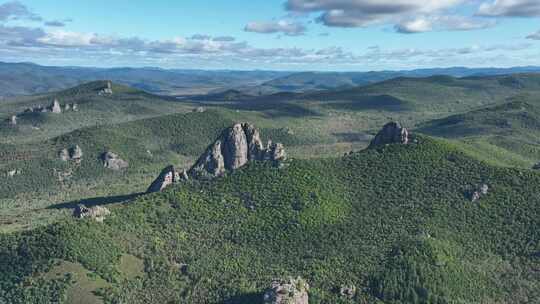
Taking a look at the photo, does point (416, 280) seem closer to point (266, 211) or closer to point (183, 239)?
point (266, 211)

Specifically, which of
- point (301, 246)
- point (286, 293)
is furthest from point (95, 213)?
point (286, 293)

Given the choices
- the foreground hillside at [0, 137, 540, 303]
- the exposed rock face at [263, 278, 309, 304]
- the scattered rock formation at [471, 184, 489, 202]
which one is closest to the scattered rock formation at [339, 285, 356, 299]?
the foreground hillside at [0, 137, 540, 303]

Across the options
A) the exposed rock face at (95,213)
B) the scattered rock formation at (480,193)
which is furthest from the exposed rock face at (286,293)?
the scattered rock formation at (480,193)

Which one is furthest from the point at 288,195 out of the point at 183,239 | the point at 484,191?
the point at 484,191

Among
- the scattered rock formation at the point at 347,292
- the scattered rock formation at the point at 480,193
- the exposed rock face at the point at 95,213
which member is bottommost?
the scattered rock formation at the point at 347,292

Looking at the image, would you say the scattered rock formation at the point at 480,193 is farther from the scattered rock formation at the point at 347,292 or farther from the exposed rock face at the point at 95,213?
the exposed rock face at the point at 95,213

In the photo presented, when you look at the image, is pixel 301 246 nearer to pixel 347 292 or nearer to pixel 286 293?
pixel 347 292
